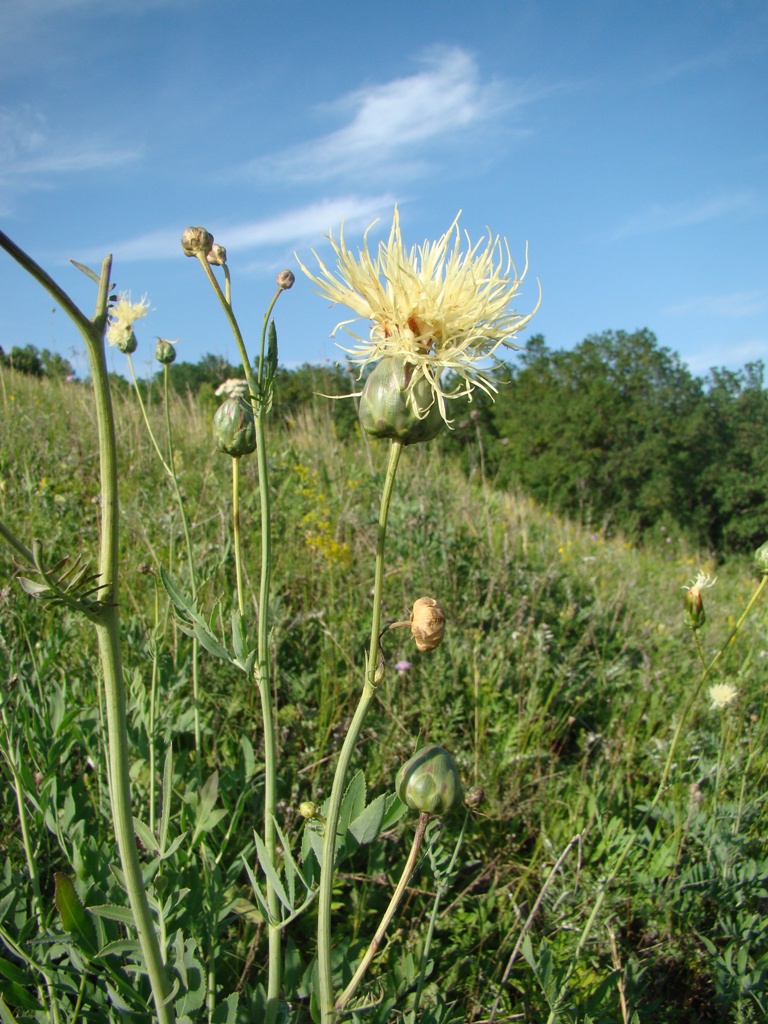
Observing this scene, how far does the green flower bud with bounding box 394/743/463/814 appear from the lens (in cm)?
103

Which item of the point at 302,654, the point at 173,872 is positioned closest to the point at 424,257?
the point at 173,872

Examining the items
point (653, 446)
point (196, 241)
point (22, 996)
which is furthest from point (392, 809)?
Answer: point (653, 446)

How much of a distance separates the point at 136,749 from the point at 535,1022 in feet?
4.21

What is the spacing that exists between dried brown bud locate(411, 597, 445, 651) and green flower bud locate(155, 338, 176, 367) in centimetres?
172

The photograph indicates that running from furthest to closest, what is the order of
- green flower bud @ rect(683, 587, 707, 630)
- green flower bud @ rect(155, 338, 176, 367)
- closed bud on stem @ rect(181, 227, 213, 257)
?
green flower bud @ rect(155, 338, 176, 367), green flower bud @ rect(683, 587, 707, 630), closed bud on stem @ rect(181, 227, 213, 257)

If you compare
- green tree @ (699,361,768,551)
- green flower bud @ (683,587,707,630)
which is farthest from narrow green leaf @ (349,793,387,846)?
green tree @ (699,361,768,551)

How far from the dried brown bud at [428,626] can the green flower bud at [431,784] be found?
0.66ft

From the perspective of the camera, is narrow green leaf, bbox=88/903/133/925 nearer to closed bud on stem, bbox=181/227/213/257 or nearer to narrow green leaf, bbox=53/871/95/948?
narrow green leaf, bbox=53/871/95/948

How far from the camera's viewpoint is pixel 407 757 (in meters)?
2.36

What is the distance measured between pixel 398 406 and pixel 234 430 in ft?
1.88

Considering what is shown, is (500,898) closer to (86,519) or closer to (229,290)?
(229,290)

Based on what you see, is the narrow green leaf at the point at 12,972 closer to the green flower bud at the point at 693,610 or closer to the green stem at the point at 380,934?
the green stem at the point at 380,934

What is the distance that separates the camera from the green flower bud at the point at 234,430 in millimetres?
1473

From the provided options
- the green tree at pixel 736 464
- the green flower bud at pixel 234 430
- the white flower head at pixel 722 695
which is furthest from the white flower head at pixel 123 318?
the green tree at pixel 736 464
